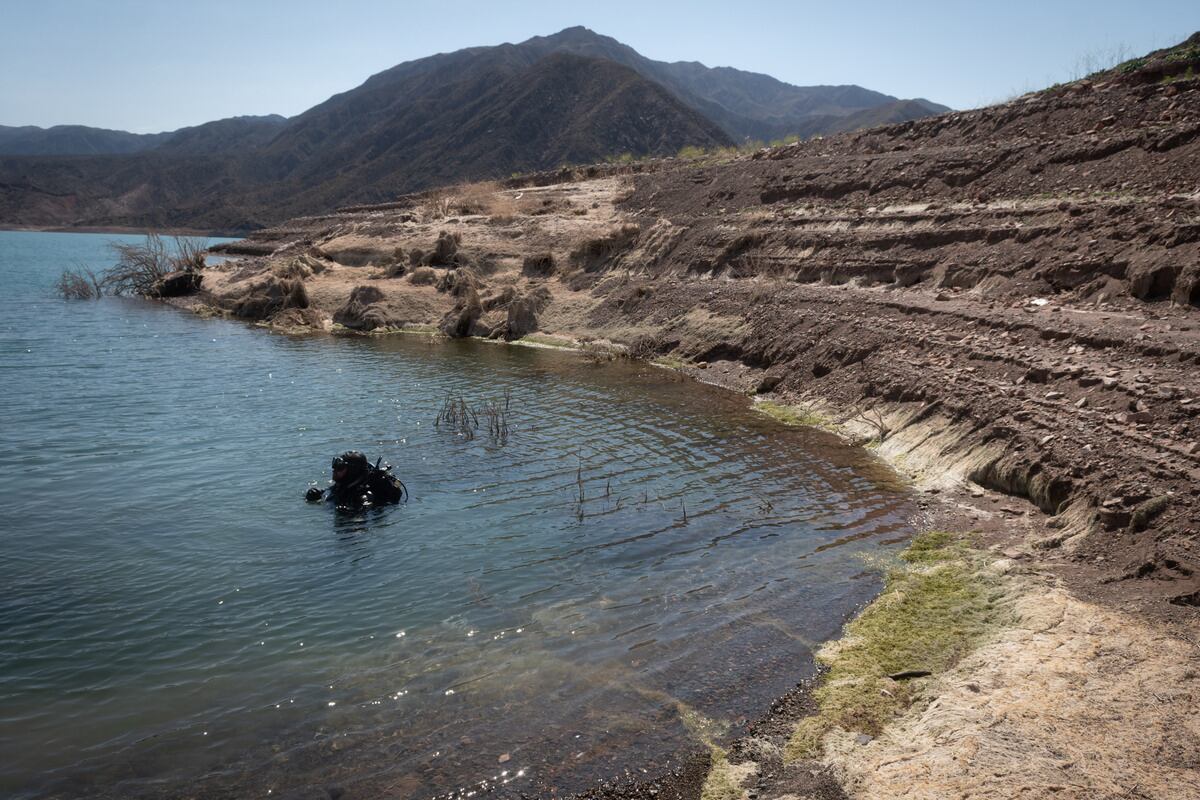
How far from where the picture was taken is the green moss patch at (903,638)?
5883mm

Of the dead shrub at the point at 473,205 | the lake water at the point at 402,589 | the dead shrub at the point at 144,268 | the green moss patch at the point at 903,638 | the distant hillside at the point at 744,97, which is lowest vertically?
the lake water at the point at 402,589

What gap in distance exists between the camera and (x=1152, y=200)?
50.3ft

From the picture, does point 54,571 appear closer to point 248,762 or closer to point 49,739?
point 49,739

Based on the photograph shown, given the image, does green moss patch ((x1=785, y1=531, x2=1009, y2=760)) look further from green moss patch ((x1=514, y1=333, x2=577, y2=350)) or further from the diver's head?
green moss patch ((x1=514, y1=333, x2=577, y2=350))

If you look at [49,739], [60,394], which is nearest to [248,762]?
[49,739]

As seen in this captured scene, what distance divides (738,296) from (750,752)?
17366 mm

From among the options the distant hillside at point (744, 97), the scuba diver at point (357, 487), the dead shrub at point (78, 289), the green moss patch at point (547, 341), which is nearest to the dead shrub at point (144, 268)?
the dead shrub at point (78, 289)

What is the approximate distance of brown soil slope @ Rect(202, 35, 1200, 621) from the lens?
9.25m

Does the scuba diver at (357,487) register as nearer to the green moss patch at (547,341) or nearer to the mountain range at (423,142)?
the green moss patch at (547,341)

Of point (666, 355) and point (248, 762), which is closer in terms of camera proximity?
point (248, 762)

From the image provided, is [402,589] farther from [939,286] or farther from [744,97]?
[744,97]

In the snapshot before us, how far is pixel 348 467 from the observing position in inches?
411

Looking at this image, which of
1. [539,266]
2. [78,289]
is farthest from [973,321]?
[78,289]

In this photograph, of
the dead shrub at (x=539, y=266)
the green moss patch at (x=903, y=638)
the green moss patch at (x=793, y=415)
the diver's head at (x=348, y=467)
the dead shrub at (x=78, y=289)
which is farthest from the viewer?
the dead shrub at (x=78, y=289)
